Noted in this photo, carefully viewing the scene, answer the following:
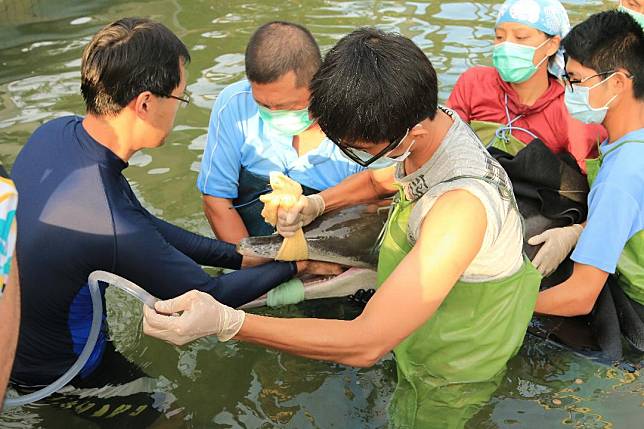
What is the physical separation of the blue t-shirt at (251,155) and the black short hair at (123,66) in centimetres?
138

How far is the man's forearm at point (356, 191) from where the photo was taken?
12.6 feet

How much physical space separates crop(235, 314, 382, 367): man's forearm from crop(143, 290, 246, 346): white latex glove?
0.08 metres

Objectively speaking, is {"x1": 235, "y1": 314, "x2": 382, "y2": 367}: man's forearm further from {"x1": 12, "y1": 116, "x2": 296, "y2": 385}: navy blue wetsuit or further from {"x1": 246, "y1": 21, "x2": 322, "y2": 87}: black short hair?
{"x1": 246, "y1": 21, "x2": 322, "y2": 87}: black short hair

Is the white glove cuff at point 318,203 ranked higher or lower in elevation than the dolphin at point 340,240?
higher

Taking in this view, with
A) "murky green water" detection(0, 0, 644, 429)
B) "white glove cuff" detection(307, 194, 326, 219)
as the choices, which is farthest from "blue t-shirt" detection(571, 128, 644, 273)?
"white glove cuff" detection(307, 194, 326, 219)

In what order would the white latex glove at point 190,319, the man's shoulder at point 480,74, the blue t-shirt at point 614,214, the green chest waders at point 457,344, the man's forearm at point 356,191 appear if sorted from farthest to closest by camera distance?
the man's shoulder at point 480,74
the man's forearm at point 356,191
the blue t-shirt at point 614,214
the green chest waders at point 457,344
the white latex glove at point 190,319

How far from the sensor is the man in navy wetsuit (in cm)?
258

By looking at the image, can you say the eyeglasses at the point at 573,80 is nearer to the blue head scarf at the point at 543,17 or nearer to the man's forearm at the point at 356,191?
the blue head scarf at the point at 543,17

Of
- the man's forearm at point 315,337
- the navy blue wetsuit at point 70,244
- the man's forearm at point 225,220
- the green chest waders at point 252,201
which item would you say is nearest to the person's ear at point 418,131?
the man's forearm at point 315,337

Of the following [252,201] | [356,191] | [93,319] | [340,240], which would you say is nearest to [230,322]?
[93,319]

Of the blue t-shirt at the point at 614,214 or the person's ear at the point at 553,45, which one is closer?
the blue t-shirt at the point at 614,214

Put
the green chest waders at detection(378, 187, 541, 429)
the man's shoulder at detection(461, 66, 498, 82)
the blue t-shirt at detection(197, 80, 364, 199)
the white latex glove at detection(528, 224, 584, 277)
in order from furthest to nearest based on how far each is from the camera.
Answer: the man's shoulder at detection(461, 66, 498, 82) < the blue t-shirt at detection(197, 80, 364, 199) < the white latex glove at detection(528, 224, 584, 277) < the green chest waders at detection(378, 187, 541, 429)

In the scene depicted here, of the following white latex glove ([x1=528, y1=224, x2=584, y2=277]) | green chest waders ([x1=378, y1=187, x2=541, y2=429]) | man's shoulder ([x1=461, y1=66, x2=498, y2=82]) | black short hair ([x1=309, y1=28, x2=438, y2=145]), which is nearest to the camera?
black short hair ([x1=309, y1=28, x2=438, y2=145])

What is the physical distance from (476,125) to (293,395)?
5.89 feet
